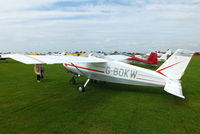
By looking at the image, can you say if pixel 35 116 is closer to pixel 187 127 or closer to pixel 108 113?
pixel 108 113

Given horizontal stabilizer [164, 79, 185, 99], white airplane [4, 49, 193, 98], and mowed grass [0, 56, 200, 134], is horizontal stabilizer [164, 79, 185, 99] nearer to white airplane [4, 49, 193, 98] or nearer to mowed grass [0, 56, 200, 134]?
white airplane [4, 49, 193, 98]

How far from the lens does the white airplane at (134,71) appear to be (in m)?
5.63

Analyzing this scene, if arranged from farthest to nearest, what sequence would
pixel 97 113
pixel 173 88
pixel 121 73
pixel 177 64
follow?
pixel 121 73
pixel 177 64
pixel 173 88
pixel 97 113

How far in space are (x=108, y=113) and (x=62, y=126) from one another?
4.84 ft

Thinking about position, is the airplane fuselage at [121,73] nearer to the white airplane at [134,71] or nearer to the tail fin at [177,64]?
the white airplane at [134,71]

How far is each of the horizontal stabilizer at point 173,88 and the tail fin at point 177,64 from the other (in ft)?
0.93

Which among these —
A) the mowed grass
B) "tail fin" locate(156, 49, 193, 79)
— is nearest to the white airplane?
"tail fin" locate(156, 49, 193, 79)

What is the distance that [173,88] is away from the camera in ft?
17.3

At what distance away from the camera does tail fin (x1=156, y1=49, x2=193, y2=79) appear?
18.9 ft

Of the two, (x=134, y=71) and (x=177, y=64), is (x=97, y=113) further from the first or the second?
(x=177, y=64)

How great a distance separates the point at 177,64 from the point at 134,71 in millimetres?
1739

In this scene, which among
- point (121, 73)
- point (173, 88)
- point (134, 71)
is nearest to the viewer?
point (173, 88)

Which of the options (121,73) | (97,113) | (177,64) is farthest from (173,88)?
(97,113)

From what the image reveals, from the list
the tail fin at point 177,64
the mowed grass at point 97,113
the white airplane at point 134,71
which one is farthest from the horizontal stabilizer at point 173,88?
the mowed grass at point 97,113
